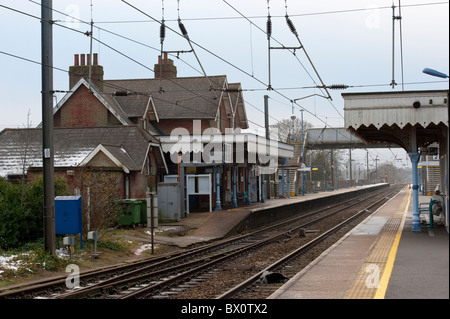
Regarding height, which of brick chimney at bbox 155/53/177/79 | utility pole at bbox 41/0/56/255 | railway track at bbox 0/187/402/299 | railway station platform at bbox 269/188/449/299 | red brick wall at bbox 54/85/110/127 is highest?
→ brick chimney at bbox 155/53/177/79

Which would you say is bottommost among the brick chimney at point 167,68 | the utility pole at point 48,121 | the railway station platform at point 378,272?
the railway station platform at point 378,272

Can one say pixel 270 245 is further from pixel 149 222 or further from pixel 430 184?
pixel 430 184

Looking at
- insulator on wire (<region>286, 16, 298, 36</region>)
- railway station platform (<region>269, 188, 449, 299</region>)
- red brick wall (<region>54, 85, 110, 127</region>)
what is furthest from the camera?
red brick wall (<region>54, 85, 110, 127</region>)

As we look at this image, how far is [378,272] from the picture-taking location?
1088 cm

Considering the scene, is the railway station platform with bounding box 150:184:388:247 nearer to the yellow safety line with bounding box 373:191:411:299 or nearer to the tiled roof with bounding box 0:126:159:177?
the tiled roof with bounding box 0:126:159:177

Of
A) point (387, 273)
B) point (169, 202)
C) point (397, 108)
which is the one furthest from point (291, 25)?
point (169, 202)

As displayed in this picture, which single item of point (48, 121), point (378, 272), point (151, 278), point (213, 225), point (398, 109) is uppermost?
point (398, 109)

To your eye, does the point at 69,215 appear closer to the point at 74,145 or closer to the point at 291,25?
the point at 291,25

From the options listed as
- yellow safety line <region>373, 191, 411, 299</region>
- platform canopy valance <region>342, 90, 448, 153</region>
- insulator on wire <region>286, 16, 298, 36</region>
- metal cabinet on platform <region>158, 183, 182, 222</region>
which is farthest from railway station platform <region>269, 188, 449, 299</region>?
metal cabinet on platform <region>158, 183, 182, 222</region>

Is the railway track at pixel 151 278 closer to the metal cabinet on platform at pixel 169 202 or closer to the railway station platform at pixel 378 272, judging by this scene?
the railway station platform at pixel 378 272

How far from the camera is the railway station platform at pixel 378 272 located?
19.8ft

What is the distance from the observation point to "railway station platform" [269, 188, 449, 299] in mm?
6044

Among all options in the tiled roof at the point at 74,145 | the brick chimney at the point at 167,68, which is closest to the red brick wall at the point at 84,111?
the tiled roof at the point at 74,145
